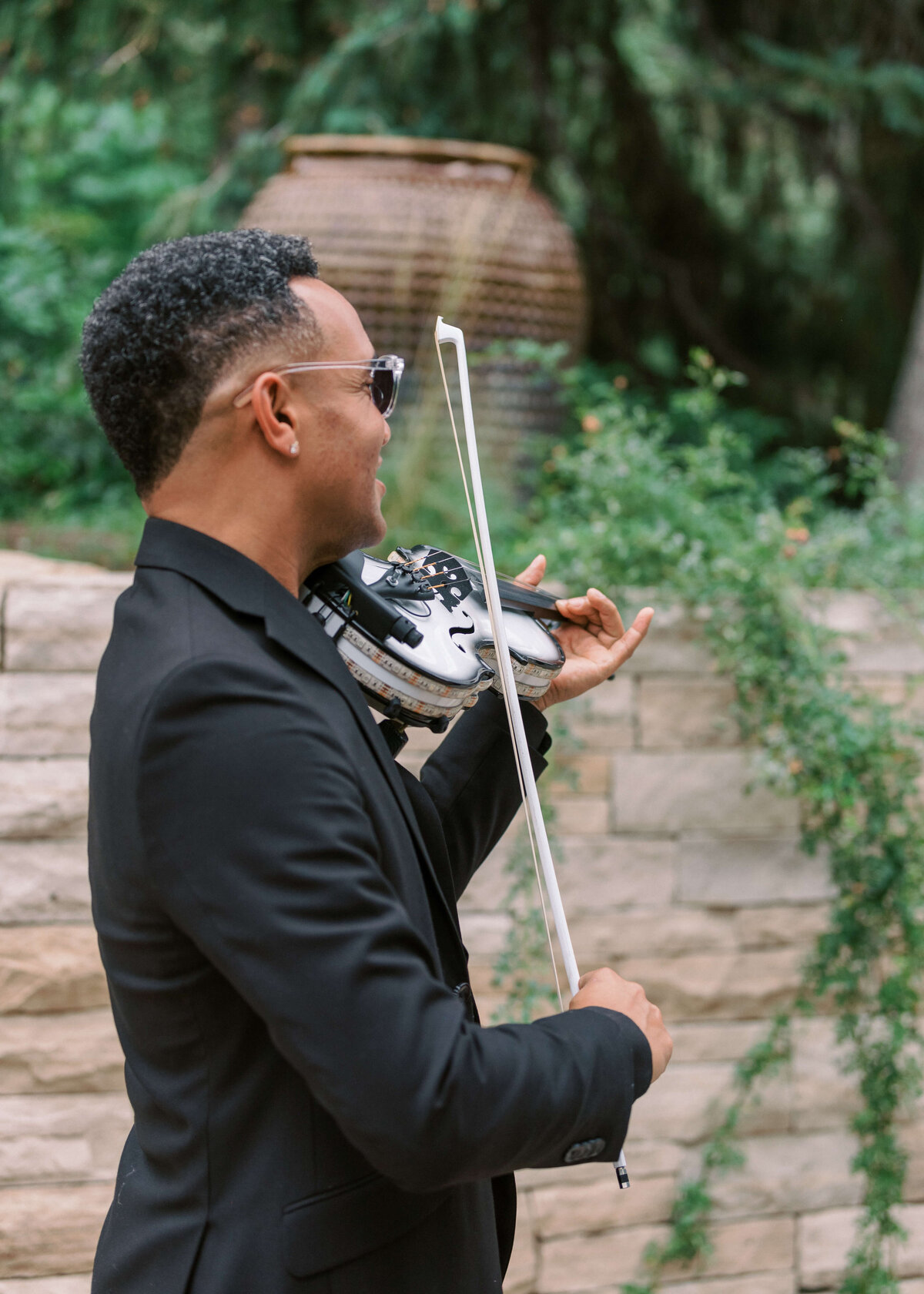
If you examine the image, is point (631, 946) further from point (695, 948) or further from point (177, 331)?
point (177, 331)

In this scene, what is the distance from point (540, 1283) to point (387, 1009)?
2.11 m

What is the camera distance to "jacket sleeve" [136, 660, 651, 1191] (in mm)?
967

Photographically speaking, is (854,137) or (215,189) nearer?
(215,189)

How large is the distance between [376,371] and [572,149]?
451 cm

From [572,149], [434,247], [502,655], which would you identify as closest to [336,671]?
[502,655]

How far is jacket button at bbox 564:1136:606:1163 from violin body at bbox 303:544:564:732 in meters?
0.49

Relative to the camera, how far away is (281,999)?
0.97 m

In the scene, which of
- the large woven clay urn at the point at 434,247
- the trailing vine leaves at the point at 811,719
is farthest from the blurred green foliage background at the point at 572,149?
the trailing vine leaves at the point at 811,719

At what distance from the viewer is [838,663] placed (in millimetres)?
2652

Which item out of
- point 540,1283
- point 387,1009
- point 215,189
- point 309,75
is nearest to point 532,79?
point 309,75

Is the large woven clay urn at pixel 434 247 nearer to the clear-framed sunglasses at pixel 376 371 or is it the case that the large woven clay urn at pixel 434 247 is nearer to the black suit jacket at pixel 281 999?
the clear-framed sunglasses at pixel 376 371

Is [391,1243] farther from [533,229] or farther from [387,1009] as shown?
[533,229]

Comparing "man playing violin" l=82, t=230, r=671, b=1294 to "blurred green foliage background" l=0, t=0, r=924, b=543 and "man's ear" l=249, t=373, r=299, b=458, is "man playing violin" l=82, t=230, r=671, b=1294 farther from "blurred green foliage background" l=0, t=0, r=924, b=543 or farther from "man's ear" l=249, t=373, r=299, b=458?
"blurred green foliage background" l=0, t=0, r=924, b=543

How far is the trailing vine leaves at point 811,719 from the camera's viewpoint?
2.65 meters
